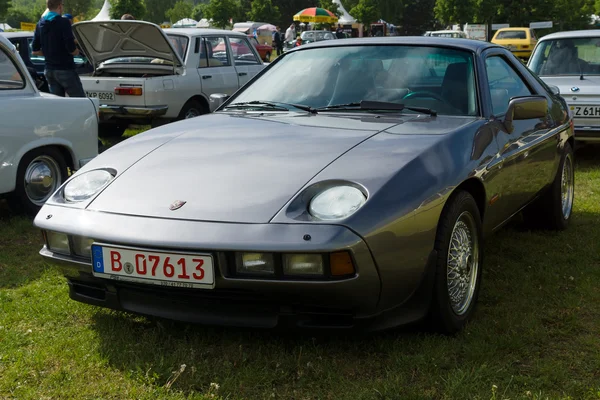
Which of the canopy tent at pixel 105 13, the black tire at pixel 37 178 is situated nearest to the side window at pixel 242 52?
the black tire at pixel 37 178

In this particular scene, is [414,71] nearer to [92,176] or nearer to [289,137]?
[289,137]

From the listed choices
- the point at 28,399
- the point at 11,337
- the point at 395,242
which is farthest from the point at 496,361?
the point at 11,337

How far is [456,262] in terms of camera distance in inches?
127

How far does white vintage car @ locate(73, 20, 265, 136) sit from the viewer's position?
8.67m

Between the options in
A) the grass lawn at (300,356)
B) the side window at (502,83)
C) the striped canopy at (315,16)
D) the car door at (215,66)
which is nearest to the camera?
the grass lawn at (300,356)

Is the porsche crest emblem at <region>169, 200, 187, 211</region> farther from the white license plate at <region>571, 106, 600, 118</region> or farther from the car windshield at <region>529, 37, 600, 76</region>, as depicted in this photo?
the car windshield at <region>529, 37, 600, 76</region>

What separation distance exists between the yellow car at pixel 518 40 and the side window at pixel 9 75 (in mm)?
27803

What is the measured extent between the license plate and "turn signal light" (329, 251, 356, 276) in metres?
0.43

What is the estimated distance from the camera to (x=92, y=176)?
3.26m

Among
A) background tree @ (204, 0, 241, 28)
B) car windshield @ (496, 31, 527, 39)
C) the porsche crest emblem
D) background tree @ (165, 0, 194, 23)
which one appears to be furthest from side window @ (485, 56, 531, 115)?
background tree @ (165, 0, 194, 23)

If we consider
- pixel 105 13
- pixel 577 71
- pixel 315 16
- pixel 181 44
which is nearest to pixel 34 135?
pixel 181 44

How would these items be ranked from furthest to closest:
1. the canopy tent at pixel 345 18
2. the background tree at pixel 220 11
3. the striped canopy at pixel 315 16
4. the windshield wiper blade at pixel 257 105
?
the canopy tent at pixel 345 18
the background tree at pixel 220 11
the striped canopy at pixel 315 16
the windshield wiper blade at pixel 257 105

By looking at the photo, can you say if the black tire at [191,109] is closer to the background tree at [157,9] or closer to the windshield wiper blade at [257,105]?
the windshield wiper blade at [257,105]

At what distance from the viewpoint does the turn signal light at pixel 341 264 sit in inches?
103
